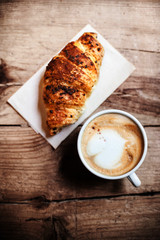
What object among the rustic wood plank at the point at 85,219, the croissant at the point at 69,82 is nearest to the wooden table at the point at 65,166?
the rustic wood plank at the point at 85,219

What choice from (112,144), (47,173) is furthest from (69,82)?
(47,173)

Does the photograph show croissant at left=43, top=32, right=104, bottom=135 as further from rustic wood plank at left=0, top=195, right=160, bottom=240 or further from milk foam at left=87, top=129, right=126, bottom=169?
rustic wood plank at left=0, top=195, right=160, bottom=240

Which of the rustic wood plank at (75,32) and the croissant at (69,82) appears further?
the rustic wood plank at (75,32)

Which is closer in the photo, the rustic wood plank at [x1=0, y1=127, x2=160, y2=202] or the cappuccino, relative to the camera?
the cappuccino

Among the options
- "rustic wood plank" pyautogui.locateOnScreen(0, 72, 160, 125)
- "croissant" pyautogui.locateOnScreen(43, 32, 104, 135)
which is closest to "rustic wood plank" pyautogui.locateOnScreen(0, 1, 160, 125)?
"rustic wood plank" pyautogui.locateOnScreen(0, 72, 160, 125)

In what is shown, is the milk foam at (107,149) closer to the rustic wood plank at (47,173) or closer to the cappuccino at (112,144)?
the cappuccino at (112,144)

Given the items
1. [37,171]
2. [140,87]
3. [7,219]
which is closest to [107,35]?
[140,87]

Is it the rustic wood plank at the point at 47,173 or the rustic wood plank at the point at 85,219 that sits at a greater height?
the rustic wood plank at the point at 47,173

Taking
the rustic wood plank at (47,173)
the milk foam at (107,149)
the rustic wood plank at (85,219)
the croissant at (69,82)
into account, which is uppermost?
the croissant at (69,82)
